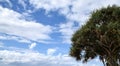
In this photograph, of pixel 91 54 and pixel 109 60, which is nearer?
pixel 109 60

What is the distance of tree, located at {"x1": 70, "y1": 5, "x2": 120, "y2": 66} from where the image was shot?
146ft

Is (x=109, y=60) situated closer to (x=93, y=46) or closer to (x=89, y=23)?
(x=93, y=46)

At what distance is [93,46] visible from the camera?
48.7 metres

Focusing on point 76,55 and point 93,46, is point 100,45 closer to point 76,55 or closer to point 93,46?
point 93,46

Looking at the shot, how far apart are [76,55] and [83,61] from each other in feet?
6.53

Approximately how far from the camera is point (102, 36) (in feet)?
147

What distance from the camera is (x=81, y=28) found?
47.5 metres

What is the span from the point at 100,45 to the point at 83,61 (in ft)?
20.0

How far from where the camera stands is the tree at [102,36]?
4453 cm

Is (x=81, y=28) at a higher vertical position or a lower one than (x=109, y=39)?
higher

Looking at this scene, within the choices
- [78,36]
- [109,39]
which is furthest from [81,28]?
[109,39]

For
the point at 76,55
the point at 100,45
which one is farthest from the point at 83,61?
the point at 100,45

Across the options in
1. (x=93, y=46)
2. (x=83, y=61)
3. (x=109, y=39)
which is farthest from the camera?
(x=83, y=61)

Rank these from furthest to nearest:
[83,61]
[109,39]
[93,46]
→ 1. [83,61]
2. [93,46]
3. [109,39]
